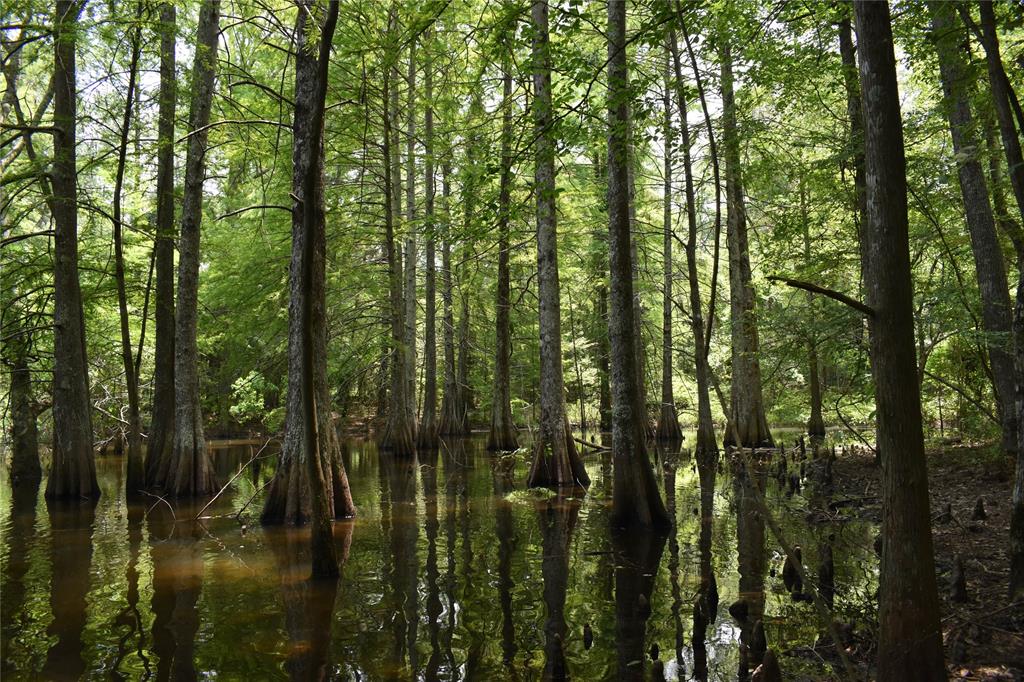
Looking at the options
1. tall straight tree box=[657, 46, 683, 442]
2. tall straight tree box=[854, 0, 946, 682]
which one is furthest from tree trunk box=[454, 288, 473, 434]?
tall straight tree box=[854, 0, 946, 682]

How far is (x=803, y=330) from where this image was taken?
955 cm

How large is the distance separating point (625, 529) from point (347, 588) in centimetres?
360

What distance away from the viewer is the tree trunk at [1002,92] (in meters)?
4.13

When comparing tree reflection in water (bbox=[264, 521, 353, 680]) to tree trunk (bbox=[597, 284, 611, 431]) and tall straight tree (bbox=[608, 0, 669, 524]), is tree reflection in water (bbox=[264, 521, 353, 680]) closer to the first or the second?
tall straight tree (bbox=[608, 0, 669, 524])

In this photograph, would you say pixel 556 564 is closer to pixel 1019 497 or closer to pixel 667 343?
A: pixel 1019 497

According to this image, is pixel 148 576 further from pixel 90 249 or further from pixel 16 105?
pixel 90 249

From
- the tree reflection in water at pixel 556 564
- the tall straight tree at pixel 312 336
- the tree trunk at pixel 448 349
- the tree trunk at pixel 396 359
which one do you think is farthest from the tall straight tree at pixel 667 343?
the tall straight tree at pixel 312 336

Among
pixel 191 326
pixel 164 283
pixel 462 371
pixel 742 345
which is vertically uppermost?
pixel 164 283

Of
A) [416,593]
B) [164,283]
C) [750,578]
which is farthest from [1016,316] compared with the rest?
[164,283]

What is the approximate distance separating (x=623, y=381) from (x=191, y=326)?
8.01 m

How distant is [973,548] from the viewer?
19.7ft

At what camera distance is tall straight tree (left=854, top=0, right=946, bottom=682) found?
3.04m

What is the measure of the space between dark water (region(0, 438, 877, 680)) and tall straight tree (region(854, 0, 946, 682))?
977 mm

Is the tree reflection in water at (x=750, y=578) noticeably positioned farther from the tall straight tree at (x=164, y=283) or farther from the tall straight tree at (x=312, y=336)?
the tall straight tree at (x=164, y=283)
